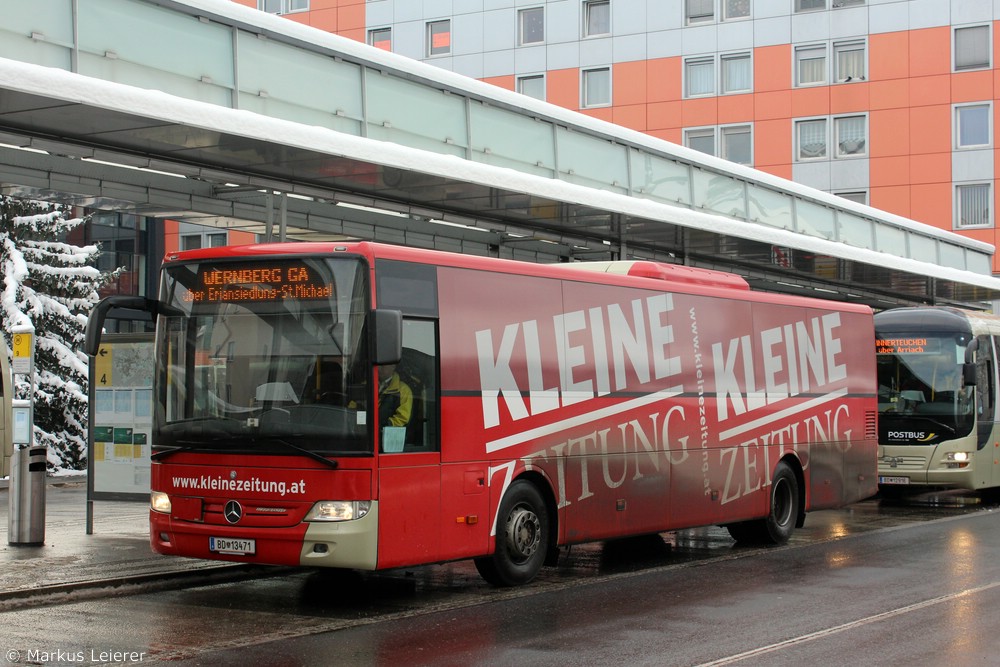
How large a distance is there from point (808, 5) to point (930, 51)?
15.9 feet

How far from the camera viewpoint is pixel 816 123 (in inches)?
1919

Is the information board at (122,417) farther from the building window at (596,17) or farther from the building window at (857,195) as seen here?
the building window at (596,17)

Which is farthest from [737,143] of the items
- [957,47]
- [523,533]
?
[523,533]

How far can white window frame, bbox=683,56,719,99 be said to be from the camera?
163 ft

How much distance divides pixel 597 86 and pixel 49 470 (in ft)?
92.5

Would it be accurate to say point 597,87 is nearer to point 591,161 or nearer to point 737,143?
point 737,143

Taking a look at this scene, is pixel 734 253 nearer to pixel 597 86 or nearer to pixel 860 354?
pixel 860 354

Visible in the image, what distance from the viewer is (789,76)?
48.8 m

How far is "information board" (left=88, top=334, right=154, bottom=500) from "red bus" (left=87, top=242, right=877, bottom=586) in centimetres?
582

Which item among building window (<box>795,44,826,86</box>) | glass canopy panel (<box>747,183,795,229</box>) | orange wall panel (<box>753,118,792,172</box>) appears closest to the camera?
glass canopy panel (<box>747,183,795,229</box>)

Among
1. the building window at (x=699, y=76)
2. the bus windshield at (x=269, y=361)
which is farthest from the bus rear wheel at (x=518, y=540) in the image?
the building window at (x=699, y=76)

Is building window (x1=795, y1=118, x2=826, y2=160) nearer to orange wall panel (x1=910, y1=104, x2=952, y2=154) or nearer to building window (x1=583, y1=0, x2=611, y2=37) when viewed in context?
orange wall panel (x1=910, y1=104, x2=952, y2=154)

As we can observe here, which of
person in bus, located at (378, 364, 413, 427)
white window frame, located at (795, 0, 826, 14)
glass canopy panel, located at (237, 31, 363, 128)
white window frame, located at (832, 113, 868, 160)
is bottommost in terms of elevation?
person in bus, located at (378, 364, 413, 427)

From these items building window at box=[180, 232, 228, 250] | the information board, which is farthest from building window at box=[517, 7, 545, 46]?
the information board
